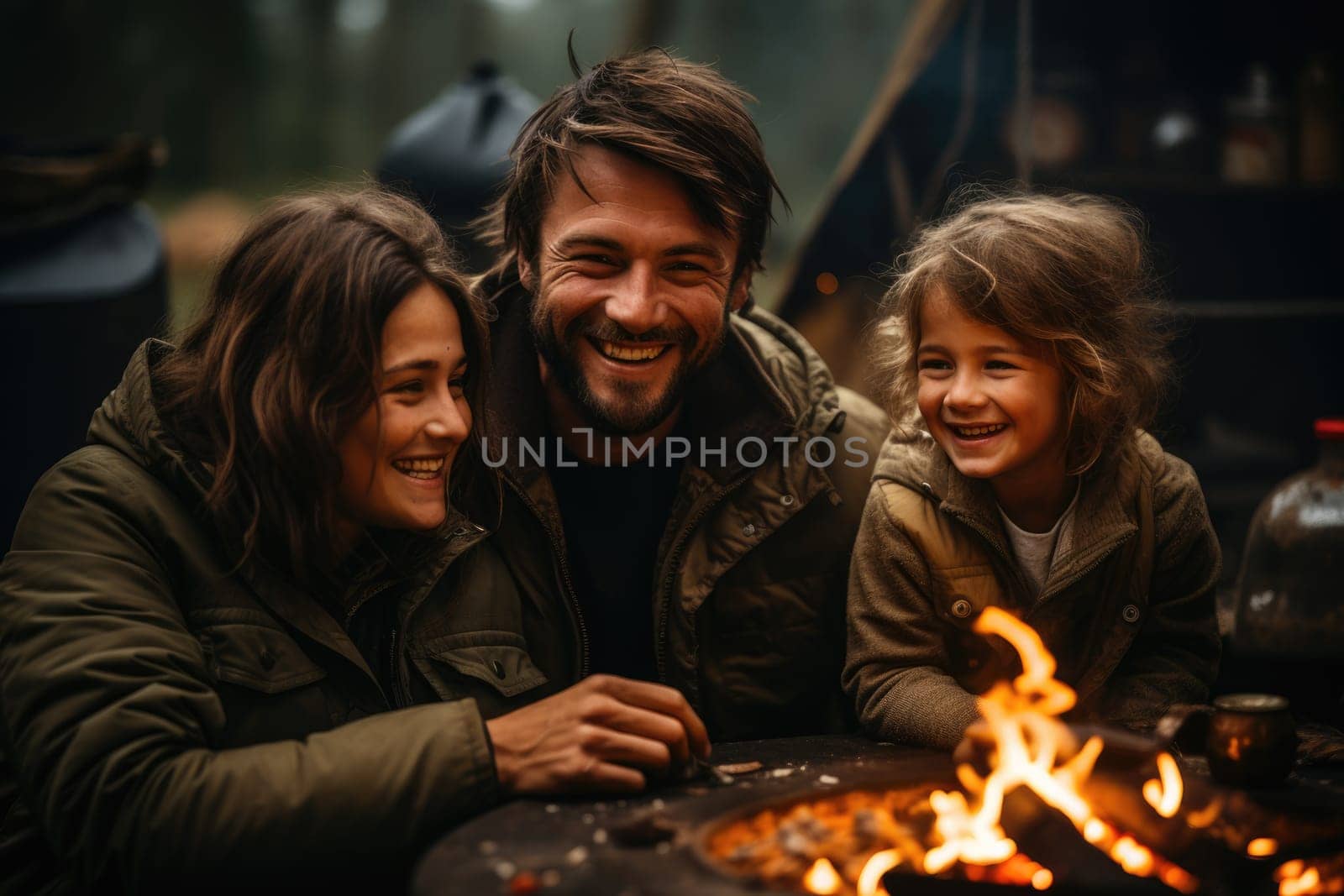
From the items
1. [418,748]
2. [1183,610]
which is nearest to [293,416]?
[418,748]

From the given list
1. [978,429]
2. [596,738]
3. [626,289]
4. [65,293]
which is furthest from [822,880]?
[65,293]

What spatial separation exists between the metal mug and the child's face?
697 millimetres

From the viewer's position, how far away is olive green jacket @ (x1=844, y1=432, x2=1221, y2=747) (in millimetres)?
2744

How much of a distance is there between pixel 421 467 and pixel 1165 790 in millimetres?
1490

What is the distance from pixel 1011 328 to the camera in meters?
2.76

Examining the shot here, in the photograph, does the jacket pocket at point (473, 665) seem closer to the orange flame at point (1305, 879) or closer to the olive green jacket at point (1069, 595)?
the olive green jacket at point (1069, 595)

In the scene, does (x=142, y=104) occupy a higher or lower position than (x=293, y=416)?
higher

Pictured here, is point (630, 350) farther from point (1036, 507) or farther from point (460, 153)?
point (460, 153)

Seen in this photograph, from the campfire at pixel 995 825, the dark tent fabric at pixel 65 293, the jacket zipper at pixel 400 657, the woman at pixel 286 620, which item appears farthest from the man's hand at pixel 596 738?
the dark tent fabric at pixel 65 293

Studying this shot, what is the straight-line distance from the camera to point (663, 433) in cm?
333

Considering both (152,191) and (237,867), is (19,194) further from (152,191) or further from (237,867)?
(152,191)

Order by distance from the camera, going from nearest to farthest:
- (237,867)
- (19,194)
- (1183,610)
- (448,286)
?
1. (237,867)
2. (448,286)
3. (1183,610)
4. (19,194)

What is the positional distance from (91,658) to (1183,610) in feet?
7.11

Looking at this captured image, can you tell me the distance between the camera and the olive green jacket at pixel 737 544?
9.87ft
